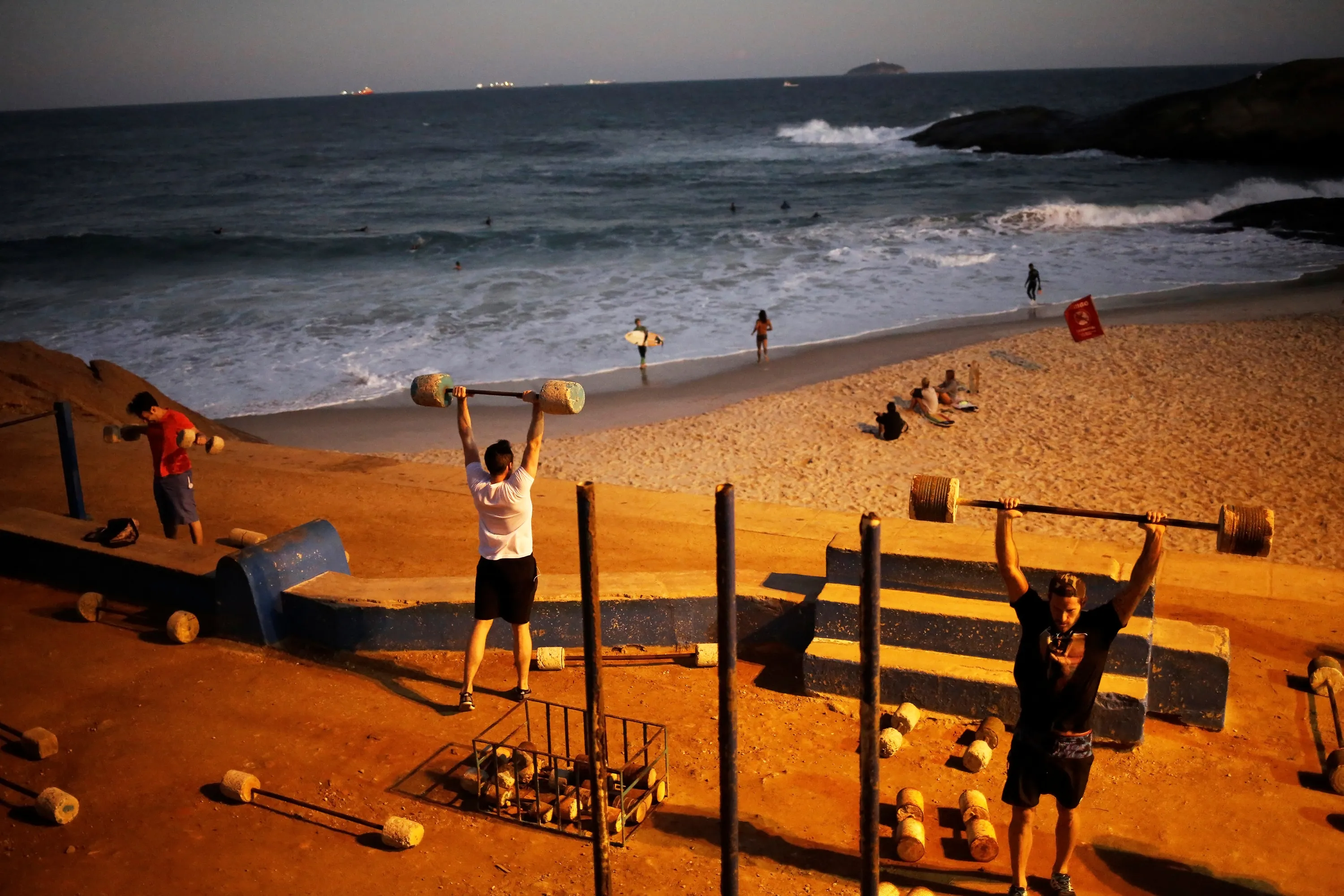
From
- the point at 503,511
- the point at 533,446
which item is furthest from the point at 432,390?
the point at 503,511

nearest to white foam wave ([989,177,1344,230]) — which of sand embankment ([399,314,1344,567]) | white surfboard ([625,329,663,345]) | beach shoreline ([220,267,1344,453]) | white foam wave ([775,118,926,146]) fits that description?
beach shoreline ([220,267,1344,453])

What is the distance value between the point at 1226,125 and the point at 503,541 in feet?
198

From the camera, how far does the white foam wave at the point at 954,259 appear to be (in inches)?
1173

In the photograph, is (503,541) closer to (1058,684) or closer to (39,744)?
(39,744)

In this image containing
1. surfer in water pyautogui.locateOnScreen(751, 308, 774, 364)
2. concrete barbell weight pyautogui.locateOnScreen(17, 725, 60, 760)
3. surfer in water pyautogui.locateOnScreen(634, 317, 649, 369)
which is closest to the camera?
concrete barbell weight pyautogui.locateOnScreen(17, 725, 60, 760)

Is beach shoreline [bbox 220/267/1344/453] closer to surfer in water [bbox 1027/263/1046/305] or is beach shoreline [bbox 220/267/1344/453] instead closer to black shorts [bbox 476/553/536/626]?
surfer in water [bbox 1027/263/1046/305]

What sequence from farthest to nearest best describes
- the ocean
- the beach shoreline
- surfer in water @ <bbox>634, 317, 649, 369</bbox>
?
1. the ocean
2. surfer in water @ <bbox>634, 317, 649, 369</bbox>
3. the beach shoreline

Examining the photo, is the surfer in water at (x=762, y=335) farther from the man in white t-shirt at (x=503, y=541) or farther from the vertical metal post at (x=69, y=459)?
the man in white t-shirt at (x=503, y=541)

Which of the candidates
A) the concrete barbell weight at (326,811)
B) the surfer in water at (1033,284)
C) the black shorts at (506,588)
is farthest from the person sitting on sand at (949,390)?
the concrete barbell weight at (326,811)

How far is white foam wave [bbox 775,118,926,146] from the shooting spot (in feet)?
261

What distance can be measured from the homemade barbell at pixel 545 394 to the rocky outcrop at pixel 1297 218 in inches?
1252

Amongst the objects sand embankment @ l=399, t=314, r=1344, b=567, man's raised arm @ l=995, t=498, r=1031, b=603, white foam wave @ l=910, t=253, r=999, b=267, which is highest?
man's raised arm @ l=995, t=498, r=1031, b=603

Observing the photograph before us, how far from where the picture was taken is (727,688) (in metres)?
3.97

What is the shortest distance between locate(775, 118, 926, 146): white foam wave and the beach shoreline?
186 feet
